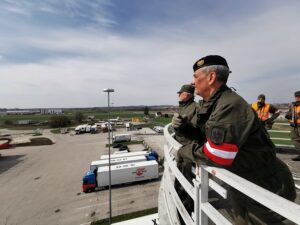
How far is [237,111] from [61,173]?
29560 millimetres

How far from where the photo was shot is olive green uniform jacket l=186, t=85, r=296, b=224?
4.84 ft

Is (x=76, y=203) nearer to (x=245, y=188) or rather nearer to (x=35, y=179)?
(x=35, y=179)

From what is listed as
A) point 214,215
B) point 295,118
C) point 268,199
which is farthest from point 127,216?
point 268,199

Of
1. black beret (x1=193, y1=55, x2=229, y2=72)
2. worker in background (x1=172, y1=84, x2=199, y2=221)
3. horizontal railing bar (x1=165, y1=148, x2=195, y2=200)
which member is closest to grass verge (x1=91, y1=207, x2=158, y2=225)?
worker in background (x1=172, y1=84, x2=199, y2=221)

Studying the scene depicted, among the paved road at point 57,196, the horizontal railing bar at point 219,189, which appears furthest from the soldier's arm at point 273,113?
the horizontal railing bar at point 219,189

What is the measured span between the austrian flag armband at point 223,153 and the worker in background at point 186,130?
0.34 m

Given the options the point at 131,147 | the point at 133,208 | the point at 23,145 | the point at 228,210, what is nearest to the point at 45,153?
the point at 23,145

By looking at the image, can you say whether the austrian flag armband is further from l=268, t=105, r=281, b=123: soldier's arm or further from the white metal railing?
l=268, t=105, r=281, b=123: soldier's arm

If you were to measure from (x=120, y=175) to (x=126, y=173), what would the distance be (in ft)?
2.24

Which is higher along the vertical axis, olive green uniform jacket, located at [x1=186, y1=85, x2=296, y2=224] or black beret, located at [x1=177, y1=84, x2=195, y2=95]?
black beret, located at [x1=177, y1=84, x2=195, y2=95]

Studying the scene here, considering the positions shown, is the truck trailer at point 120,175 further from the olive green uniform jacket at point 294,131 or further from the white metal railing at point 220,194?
the white metal railing at point 220,194

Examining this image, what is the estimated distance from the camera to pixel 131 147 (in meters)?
40.5

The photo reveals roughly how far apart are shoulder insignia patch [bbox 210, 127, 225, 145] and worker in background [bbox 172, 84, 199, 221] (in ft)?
1.22

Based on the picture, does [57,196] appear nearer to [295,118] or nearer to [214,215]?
[295,118]
